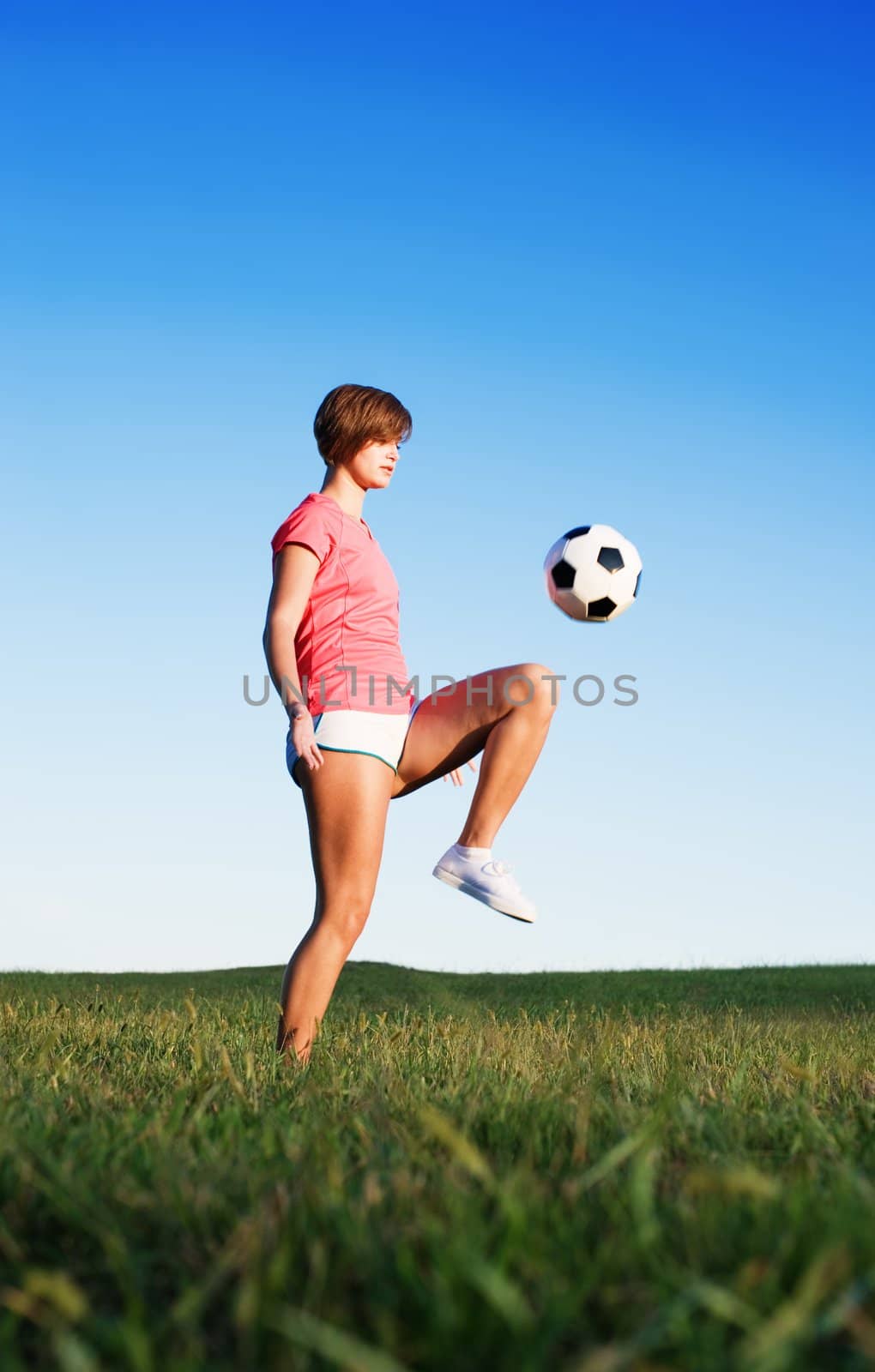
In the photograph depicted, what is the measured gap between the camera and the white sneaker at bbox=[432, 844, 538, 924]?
523 centimetres

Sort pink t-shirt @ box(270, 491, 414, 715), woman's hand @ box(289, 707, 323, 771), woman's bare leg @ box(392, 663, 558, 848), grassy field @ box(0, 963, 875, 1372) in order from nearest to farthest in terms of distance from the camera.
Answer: grassy field @ box(0, 963, 875, 1372) → woman's hand @ box(289, 707, 323, 771) → pink t-shirt @ box(270, 491, 414, 715) → woman's bare leg @ box(392, 663, 558, 848)

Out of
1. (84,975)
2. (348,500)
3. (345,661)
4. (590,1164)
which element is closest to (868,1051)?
(345,661)

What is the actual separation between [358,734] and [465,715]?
592mm

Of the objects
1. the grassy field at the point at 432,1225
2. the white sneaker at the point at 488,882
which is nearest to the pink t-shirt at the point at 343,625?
the white sneaker at the point at 488,882

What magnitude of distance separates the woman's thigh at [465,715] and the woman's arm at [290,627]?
0.58 m

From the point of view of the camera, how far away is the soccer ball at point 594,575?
20.4 ft

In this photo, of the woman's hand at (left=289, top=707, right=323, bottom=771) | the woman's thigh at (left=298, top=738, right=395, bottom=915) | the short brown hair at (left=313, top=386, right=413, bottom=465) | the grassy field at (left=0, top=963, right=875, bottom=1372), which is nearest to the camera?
the grassy field at (left=0, top=963, right=875, bottom=1372)

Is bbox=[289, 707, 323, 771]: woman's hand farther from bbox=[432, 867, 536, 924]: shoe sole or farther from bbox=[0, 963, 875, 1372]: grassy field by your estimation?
bbox=[0, 963, 875, 1372]: grassy field

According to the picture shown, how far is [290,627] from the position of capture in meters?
5.25

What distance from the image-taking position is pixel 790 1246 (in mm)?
1849

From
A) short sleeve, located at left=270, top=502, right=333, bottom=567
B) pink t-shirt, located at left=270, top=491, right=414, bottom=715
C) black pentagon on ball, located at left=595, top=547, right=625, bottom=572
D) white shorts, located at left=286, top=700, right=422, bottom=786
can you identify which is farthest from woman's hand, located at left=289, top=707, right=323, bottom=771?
Answer: black pentagon on ball, located at left=595, top=547, right=625, bottom=572

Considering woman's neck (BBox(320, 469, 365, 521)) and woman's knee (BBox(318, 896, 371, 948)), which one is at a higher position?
woman's neck (BBox(320, 469, 365, 521))

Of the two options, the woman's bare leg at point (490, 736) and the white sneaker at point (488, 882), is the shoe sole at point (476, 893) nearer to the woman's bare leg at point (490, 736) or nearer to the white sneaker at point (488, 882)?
the white sneaker at point (488, 882)

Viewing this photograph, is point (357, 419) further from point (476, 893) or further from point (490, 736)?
point (476, 893)
